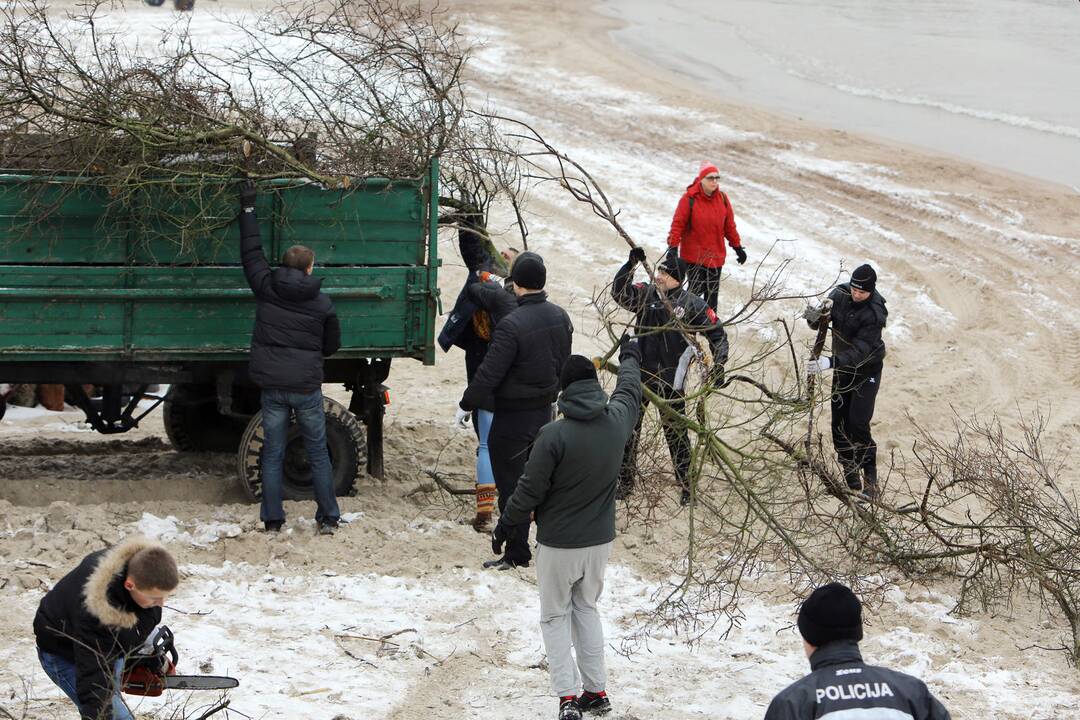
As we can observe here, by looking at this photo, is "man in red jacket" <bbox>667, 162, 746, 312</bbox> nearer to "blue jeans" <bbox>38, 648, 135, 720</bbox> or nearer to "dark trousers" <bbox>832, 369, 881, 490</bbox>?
"dark trousers" <bbox>832, 369, 881, 490</bbox>

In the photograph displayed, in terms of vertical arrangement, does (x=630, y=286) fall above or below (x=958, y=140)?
below

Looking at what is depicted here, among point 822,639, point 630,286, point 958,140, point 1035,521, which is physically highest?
point 958,140

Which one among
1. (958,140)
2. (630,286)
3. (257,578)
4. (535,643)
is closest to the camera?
(535,643)

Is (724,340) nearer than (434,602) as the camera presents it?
No

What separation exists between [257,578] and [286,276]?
1.69m

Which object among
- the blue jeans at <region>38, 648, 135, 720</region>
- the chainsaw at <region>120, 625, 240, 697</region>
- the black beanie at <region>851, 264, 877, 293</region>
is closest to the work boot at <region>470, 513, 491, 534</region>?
the black beanie at <region>851, 264, 877, 293</region>

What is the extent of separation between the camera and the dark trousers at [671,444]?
292 inches

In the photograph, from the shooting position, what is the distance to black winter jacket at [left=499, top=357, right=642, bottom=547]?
542cm

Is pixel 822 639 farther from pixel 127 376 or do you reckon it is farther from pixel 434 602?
pixel 127 376

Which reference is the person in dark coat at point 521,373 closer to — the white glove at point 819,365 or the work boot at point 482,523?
the work boot at point 482,523

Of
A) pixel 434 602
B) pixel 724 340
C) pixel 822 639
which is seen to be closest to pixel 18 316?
pixel 434 602

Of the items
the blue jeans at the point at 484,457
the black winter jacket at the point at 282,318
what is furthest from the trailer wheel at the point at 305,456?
the blue jeans at the point at 484,457

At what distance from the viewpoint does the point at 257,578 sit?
699 cm

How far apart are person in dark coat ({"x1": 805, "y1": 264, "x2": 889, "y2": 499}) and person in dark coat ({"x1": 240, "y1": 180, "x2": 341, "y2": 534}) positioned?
3.31 meters
